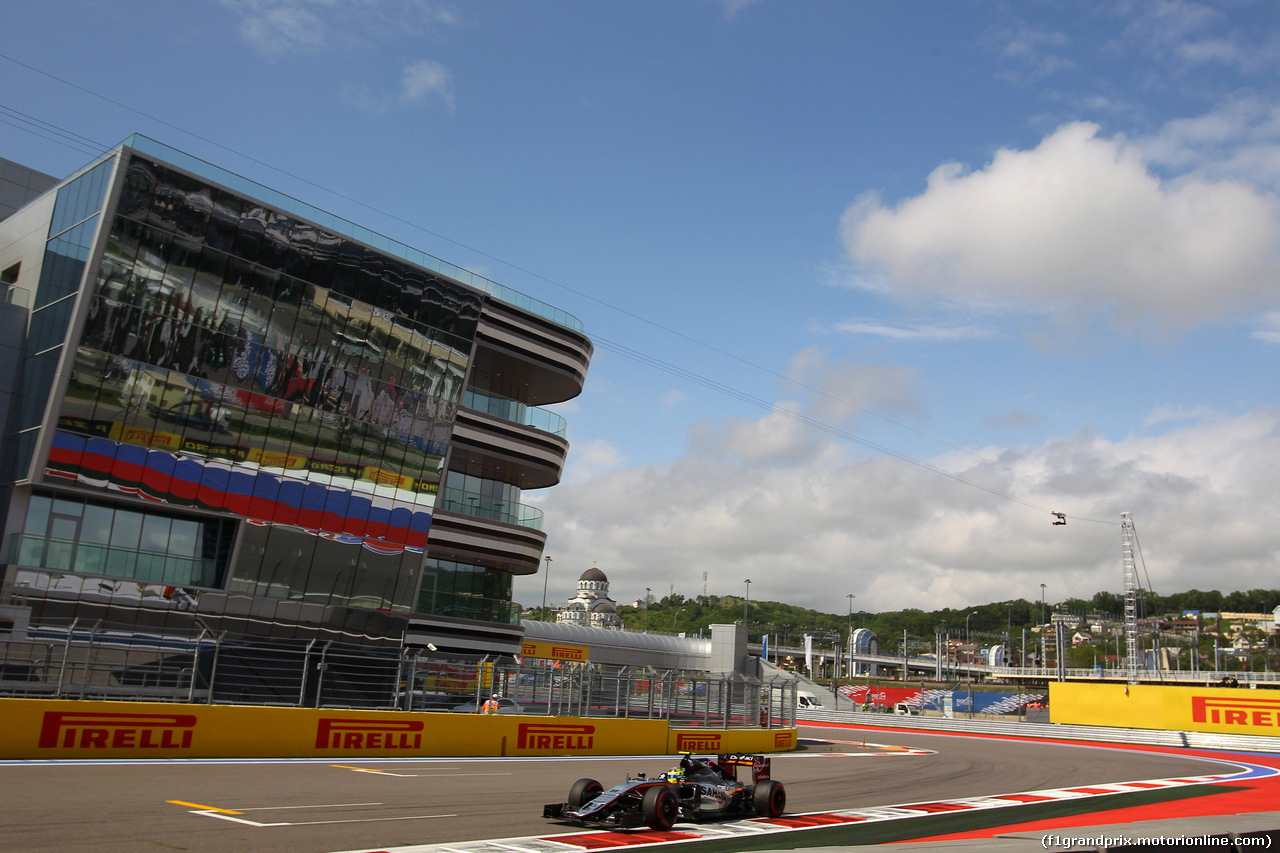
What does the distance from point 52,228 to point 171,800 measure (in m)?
26.1

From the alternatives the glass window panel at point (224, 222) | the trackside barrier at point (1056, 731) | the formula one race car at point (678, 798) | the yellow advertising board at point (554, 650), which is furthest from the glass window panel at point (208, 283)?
the trackside barrier at point (1056, 731)

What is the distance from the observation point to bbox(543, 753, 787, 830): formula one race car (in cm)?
1355

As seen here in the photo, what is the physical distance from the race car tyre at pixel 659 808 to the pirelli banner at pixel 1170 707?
138 feet

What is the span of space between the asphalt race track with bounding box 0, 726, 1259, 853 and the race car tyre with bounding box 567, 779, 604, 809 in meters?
0.37

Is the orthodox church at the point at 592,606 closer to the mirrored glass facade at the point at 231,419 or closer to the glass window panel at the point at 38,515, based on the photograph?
the mirrored glass facade at the point at 231,419

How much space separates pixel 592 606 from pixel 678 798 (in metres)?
144

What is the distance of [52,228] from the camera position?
32250 mm

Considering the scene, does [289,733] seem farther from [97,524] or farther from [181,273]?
[181,273]

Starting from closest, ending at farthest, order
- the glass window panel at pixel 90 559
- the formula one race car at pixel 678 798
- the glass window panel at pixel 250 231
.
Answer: the formula one race car at pixel 678 798 → the glass window panel at pixel 90 559 → the glass window panel at pixel 250 231

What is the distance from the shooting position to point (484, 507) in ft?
153

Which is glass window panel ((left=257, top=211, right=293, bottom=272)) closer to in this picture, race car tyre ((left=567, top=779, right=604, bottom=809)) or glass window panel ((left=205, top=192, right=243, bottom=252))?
glass window panel ((left=205, top=192, right=243, bottom=252))

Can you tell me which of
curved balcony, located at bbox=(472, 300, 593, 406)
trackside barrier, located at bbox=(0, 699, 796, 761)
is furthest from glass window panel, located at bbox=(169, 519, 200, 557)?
curved balcony, located at bbox=(472, 300, 593, 406)

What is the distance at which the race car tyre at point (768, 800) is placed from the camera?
15.6 metres

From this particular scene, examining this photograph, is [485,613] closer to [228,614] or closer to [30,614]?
[228,614]
